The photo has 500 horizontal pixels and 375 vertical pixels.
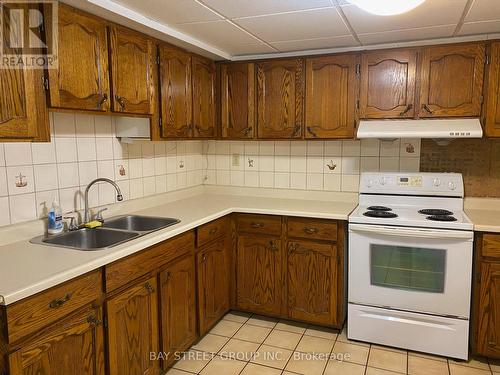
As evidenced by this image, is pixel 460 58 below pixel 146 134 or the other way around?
the other way around

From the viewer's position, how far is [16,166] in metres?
2.02

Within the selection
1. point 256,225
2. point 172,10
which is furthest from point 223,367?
point 172,10

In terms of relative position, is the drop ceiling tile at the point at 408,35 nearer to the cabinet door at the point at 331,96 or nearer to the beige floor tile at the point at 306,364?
the cabinet door at the point at 331,96

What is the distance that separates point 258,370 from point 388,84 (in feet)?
6.81

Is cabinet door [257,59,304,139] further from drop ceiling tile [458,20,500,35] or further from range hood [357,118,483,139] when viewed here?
drop ceiling tile [458,20,500,35]

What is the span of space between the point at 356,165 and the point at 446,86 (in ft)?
2.81

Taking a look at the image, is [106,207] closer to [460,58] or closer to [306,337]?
[306,337]

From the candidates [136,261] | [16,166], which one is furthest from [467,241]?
[16,166]

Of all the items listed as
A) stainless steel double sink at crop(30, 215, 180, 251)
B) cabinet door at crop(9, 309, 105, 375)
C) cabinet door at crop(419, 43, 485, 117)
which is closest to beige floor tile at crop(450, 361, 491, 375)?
cabinet door at crop(419, 43, 485, 117)

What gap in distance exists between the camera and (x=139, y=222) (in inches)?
103

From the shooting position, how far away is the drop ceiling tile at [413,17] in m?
2.01

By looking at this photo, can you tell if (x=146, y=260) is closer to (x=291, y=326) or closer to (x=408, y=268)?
(x=291, y=326)

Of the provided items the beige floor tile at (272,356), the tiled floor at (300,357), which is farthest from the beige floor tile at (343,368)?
the beige floor tile at (272,356)

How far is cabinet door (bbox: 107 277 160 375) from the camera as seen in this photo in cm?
187
